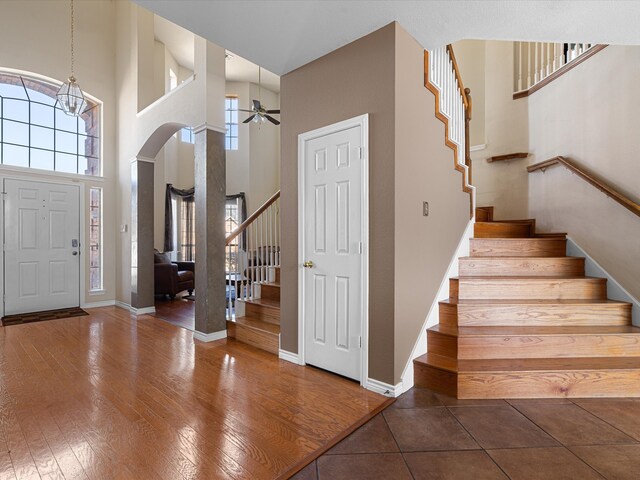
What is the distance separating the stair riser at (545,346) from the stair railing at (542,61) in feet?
9.72

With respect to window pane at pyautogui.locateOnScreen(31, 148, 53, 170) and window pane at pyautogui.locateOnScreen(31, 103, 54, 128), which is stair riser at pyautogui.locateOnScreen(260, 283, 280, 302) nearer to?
window pane at pyautogui.locateOnScreen(31, 148, 53, 170)

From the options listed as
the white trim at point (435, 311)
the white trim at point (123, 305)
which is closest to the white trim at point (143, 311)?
the white trim at point (123, 305)

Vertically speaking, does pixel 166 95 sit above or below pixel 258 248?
above

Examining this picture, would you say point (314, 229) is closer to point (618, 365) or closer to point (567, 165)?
point (618, 365)

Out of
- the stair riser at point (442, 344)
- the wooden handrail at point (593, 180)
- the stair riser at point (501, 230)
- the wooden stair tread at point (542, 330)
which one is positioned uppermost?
the wooden handrail at point (593, 180)

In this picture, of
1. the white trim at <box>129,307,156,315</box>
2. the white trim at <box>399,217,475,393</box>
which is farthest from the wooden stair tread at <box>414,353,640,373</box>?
the white trim at <box>129,307,156,315</box>

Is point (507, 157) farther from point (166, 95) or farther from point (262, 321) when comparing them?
point (166, 95)

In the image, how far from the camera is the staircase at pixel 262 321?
3.49m

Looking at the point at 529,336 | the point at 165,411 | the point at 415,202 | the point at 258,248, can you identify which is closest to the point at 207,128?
the point at 258,248

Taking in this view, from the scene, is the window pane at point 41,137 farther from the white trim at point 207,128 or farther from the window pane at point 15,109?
the white trim at point 207,128

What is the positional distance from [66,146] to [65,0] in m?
2.30

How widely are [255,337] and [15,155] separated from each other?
4.74 metres

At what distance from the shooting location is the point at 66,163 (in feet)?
18.4

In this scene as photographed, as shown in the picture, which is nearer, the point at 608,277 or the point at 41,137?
the point at 608,277
